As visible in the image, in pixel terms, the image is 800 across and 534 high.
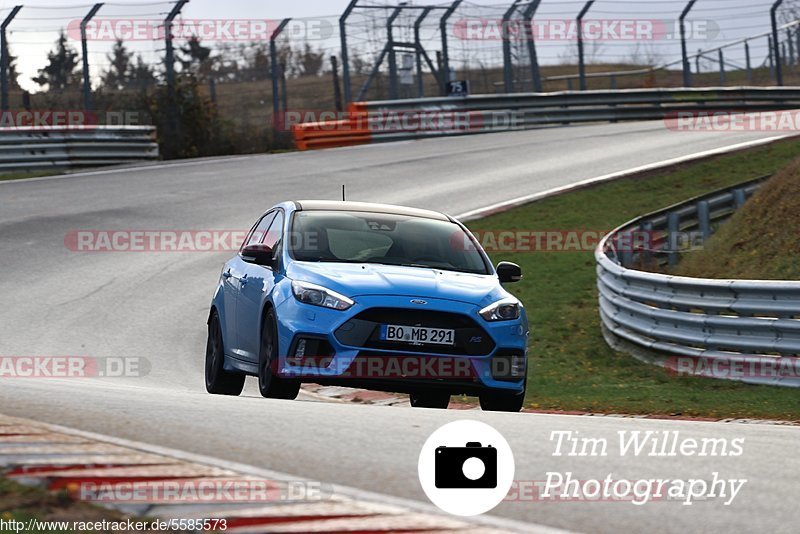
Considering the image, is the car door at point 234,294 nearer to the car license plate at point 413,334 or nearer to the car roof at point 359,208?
the car roof at point 359,208

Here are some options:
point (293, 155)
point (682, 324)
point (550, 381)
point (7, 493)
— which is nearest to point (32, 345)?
point (550, 381)

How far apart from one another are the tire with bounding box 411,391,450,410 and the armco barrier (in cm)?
2205

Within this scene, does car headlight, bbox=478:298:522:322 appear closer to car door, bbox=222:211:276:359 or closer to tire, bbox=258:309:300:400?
tire, bbox=258:309:300:400

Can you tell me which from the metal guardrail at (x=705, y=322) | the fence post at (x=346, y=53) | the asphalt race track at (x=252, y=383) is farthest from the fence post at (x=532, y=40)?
the metal guardrail at (x=705, y=322)

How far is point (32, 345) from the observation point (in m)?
12.8

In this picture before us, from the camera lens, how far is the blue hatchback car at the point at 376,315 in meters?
8.84

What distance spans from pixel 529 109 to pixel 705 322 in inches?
934

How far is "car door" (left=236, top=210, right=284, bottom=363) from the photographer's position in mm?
9656

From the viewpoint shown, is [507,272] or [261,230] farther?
[261,230]

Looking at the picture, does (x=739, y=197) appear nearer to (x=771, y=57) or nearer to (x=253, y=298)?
(x=253, y=298)

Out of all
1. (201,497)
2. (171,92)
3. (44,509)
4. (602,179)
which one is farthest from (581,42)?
(44,509)

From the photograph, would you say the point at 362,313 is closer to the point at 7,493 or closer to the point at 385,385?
the point at 385,385

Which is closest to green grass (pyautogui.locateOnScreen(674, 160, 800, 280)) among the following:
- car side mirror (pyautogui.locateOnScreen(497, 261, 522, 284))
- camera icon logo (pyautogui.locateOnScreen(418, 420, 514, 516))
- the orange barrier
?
car side mirror (pyautogui.locateOnScreen(497, 261, 522, 284))

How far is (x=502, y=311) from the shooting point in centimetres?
925
